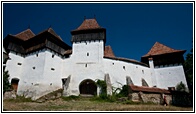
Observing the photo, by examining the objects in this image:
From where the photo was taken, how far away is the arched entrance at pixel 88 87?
1943 centimetres

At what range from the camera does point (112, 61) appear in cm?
2009

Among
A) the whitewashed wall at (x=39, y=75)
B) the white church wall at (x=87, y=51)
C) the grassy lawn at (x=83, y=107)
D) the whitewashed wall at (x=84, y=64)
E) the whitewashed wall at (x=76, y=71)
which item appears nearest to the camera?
the grassy lawn at (x=83, y=107)

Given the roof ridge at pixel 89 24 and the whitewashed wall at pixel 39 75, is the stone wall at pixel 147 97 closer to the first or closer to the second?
the whitewashed wall at pixel 39 75

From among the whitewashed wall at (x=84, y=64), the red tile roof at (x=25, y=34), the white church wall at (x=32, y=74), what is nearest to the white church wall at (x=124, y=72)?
the whitewashed wall at (x=84, y=64)

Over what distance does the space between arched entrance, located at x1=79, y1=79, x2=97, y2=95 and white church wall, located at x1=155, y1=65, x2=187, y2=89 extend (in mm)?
8881

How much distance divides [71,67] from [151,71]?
1108cm

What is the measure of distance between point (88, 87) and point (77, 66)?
301 cm

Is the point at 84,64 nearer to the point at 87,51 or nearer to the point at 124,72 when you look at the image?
the point at 87,51

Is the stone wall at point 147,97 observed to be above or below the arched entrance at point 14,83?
below

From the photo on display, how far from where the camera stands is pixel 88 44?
68.5ft

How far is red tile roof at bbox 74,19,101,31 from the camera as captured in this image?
862 inches

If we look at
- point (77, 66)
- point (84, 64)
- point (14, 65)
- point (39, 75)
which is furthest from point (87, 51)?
point (14, 65)

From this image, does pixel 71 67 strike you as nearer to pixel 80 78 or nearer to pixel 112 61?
pixel 80 78

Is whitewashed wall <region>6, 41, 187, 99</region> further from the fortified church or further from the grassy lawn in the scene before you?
the grassy lawn
